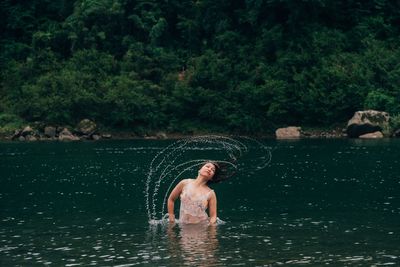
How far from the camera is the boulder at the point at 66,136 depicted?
102 metres

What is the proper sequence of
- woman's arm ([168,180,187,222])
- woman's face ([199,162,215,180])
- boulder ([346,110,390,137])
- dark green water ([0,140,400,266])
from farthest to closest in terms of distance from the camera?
boulder ([346,110,390,137]) < woman's arm ([168,180,187,222]) < woman's face ([199,162,215,180]) < dark green water ([0,140,400,266])

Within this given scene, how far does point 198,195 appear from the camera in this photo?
28.7m

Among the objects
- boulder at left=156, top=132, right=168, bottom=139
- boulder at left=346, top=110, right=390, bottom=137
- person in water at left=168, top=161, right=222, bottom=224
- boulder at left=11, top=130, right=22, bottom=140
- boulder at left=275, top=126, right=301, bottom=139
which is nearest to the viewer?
person in water at left=168, top=161, right=222, bottom=224

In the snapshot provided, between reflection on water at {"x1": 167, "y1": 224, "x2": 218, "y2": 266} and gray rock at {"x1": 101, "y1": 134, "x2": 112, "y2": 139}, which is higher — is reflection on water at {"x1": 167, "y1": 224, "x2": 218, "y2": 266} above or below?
below

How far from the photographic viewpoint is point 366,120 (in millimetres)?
97062

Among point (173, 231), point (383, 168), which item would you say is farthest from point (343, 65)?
point (173, 231)

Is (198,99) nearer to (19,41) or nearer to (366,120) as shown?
(366,120)

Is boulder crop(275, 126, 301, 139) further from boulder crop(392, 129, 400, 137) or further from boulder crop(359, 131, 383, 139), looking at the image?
boulder crop(392, 129, 400, 137)

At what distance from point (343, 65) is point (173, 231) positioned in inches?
3202

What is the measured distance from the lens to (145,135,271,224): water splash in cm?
3243

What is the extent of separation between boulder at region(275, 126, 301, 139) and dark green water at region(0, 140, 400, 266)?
1389 inches

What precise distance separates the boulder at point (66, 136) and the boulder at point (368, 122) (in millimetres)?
35703

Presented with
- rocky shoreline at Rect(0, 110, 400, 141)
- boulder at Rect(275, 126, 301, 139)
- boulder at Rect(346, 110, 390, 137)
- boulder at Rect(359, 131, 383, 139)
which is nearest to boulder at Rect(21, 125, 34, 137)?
rocky shoreline at Rect(0, 110, 400, 141)

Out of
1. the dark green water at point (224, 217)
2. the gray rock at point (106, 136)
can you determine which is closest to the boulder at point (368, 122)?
the gray rock at point (106, 136)
